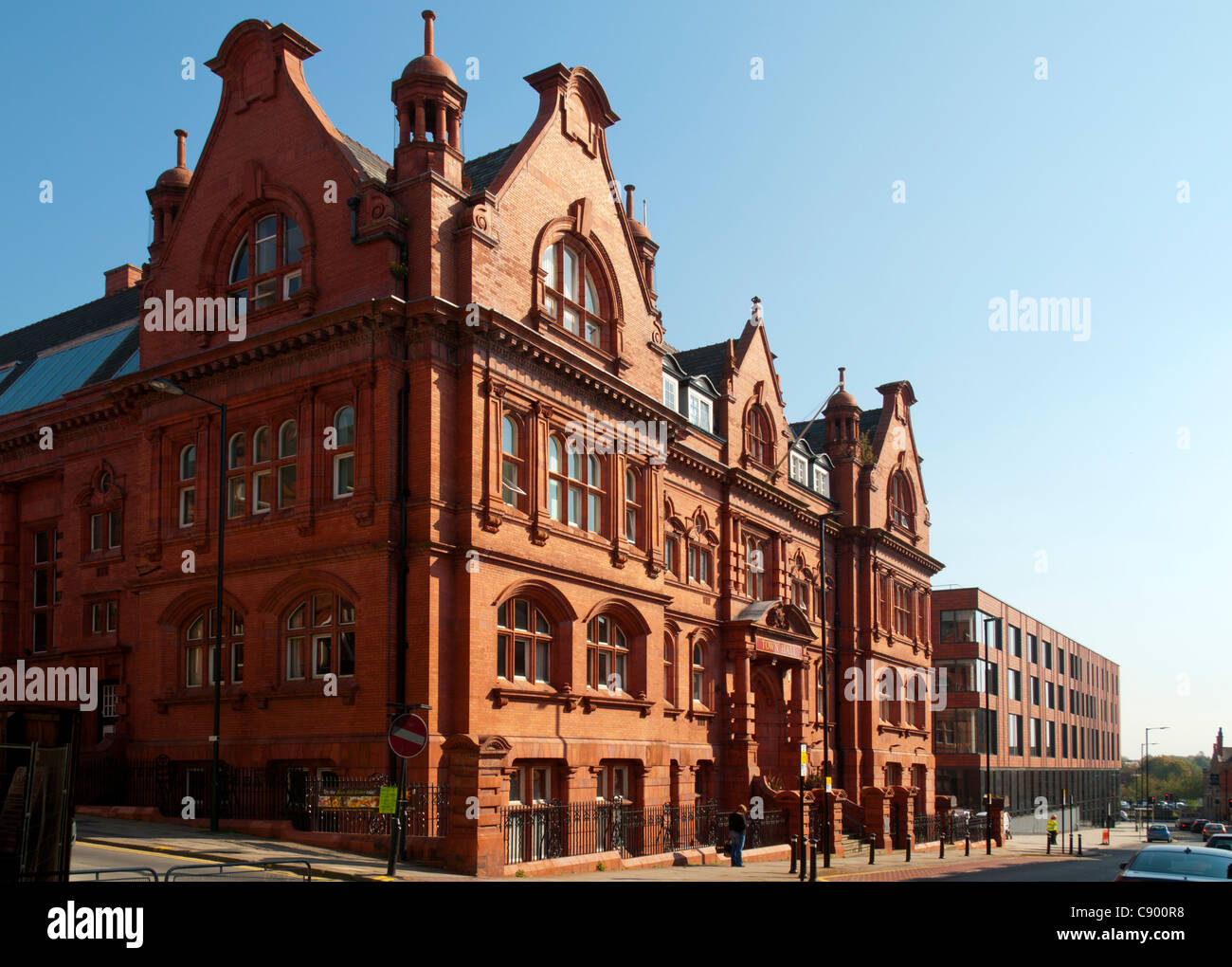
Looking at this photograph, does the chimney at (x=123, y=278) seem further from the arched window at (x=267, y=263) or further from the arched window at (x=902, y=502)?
the arched window at (x=902, y=502)

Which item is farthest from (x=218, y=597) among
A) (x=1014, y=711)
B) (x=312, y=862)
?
(x=1014, y=711)

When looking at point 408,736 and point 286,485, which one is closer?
point 408,736

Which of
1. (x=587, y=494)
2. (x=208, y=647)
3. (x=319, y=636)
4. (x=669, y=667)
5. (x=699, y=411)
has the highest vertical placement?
(x=699, y=411)

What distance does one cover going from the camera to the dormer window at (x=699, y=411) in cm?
4181

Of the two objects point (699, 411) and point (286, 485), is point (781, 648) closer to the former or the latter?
point (699, 411)

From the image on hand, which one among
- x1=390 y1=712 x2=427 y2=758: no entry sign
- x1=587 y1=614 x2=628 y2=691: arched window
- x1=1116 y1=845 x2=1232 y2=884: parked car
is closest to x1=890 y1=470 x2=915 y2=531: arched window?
x1=587 y1=614 x2=628 y2=691: arched window

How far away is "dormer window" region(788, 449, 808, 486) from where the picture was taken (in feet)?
163

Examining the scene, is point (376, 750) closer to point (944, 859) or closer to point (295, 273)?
point (295, 273)

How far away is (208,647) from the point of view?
29.7 metres

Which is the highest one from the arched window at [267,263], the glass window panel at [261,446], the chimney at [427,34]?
the chimney at [427,34]

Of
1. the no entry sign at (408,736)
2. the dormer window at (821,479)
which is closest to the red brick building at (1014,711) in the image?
the dormer window at (821,479)

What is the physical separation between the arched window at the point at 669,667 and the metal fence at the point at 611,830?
13.1 ft

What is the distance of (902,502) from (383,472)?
39549 millimetres

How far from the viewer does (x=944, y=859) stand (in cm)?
4406
